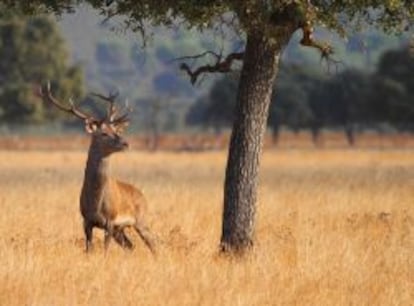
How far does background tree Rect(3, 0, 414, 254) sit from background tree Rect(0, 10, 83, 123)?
69663mm

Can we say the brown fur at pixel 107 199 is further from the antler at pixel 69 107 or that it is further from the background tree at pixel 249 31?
the background tree at pixel 249 31

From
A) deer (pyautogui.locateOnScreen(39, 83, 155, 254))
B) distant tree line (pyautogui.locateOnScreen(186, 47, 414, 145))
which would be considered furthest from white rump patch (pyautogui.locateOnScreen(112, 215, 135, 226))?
distant tree line (pyautogui.locateOnScreen(186, 47, 414, 145))

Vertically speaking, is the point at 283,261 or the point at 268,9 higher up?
the point at 268,9

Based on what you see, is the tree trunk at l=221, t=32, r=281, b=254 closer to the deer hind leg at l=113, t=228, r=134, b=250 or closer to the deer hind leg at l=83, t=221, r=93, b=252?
the deer hind leg at l=83, t=221, r=93, b=252

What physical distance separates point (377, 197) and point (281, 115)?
8527 cm

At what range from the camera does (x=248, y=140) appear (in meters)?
15.5

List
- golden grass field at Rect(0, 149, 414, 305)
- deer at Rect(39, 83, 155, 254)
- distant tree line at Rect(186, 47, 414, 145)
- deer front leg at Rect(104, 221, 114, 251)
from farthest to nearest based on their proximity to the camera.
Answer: distant tree line at Rect(186, 47, 414, 145)
deer at Rect(39, 83, 155, 254)
deer front leg at Rect(104, 221, 114, 251)
golden grass field at Rect(0, 149, 414, 305)

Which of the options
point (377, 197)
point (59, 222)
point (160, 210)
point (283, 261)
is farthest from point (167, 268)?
point (377, 197)

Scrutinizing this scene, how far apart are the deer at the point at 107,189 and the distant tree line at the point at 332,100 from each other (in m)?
75.1

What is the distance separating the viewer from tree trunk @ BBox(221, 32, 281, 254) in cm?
1539

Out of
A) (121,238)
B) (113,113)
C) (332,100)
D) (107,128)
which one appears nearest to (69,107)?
(107,128)

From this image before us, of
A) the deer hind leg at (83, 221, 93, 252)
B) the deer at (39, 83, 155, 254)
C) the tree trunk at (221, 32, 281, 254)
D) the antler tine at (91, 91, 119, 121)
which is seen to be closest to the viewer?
the tree trunk at (221, 32, 281, 254)

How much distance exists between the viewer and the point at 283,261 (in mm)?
14906

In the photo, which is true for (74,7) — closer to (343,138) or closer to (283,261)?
(283,261)
